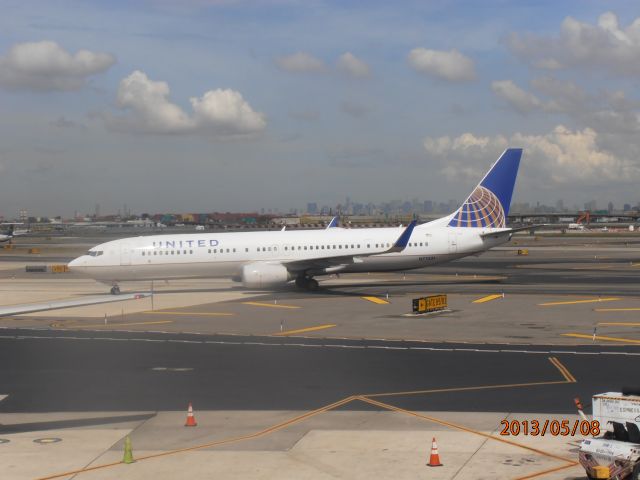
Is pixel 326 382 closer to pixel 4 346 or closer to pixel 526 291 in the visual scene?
pixel 4 346

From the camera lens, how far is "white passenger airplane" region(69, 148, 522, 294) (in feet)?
185

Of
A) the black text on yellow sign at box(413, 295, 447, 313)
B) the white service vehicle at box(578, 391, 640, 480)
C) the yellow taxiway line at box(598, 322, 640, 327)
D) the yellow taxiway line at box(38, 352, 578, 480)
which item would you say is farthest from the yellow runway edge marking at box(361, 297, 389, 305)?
the white service vehicle at box(578, 391, 640, 480)

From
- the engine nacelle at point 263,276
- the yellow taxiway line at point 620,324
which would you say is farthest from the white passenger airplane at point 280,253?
the yellow taxiway line at point 620,324

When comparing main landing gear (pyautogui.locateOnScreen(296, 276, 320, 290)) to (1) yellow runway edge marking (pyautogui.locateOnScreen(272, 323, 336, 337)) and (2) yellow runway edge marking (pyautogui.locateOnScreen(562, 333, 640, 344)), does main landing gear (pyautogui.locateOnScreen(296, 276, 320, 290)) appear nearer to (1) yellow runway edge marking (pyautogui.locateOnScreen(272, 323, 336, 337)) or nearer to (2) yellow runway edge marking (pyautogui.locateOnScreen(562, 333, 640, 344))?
(1) yellow runway edge marking (pyautogui.locateOnScreen(272, 323, 336, 337))

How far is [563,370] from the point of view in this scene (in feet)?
92.5

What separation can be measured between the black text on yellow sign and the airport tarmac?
118cm

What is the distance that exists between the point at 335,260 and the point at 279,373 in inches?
1135

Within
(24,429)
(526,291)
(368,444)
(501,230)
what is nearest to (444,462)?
(368,444)

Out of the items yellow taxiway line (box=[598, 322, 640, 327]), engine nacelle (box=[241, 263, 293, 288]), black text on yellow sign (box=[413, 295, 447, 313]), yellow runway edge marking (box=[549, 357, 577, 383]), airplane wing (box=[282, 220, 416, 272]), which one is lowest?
yellow taxiway line (box=[598, 322, 640, 327])

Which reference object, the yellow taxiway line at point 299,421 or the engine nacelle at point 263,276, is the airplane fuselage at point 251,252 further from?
the yellow taxiway line at point 299,421

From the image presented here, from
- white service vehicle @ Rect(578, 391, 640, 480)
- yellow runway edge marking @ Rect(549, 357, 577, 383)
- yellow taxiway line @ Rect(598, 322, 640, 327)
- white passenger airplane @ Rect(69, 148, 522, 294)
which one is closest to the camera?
white service vehicle @ Rect(578, 391, 640, 480)

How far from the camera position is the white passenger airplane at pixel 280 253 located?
5653cm

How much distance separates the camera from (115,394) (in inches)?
980

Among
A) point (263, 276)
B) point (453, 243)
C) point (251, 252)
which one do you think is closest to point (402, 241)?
point (453, 243)
